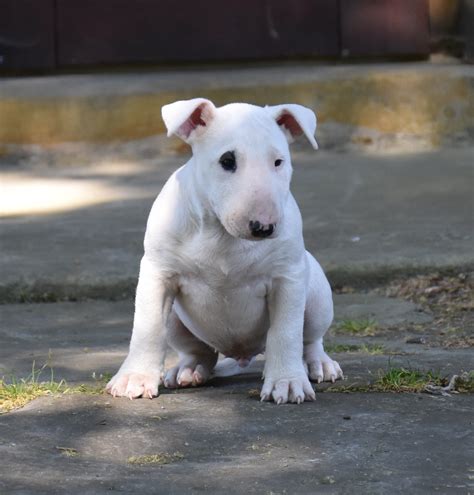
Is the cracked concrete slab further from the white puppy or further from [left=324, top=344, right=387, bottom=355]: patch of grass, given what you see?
[left=324, top=344, right=387, bottom=355]: patch of grass

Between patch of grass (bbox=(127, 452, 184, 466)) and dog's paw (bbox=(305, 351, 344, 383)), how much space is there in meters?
1.04

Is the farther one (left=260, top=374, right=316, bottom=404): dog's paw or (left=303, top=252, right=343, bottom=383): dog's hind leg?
(left=303, top=252, right=343, bottom=383): dog's hind leg

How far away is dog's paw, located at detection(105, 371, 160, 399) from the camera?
4.53m

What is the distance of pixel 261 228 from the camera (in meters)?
4.06

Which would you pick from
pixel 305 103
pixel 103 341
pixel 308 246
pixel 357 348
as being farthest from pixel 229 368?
pixel 305 103

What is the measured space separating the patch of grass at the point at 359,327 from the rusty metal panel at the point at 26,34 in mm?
5428

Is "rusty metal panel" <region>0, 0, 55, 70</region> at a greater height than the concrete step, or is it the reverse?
"rusty metal panel" <region>0, 0, 55, 70</region>

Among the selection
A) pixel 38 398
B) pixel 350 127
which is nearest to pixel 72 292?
pixel 38 398

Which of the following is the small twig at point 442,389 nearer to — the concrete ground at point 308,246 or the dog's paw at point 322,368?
the concrete ground at point 308,246

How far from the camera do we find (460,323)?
639 cm

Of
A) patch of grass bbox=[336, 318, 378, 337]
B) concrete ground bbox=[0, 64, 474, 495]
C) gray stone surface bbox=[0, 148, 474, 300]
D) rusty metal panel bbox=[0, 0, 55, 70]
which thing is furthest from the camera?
rusty metal panel bbox=[0, 0, 55, 70]

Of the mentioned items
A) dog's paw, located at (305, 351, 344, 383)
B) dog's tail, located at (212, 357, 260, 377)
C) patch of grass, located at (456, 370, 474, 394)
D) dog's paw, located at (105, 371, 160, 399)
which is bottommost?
dog's tail, located at (212, 357, 260, 377)

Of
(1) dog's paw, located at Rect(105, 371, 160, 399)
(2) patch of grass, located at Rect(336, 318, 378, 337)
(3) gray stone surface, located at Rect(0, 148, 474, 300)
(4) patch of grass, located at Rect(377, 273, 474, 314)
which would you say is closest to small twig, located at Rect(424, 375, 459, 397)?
(1) dog's paw, located at Rect(105, 371, 160, 399)

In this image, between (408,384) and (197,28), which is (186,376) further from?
(197,28)
